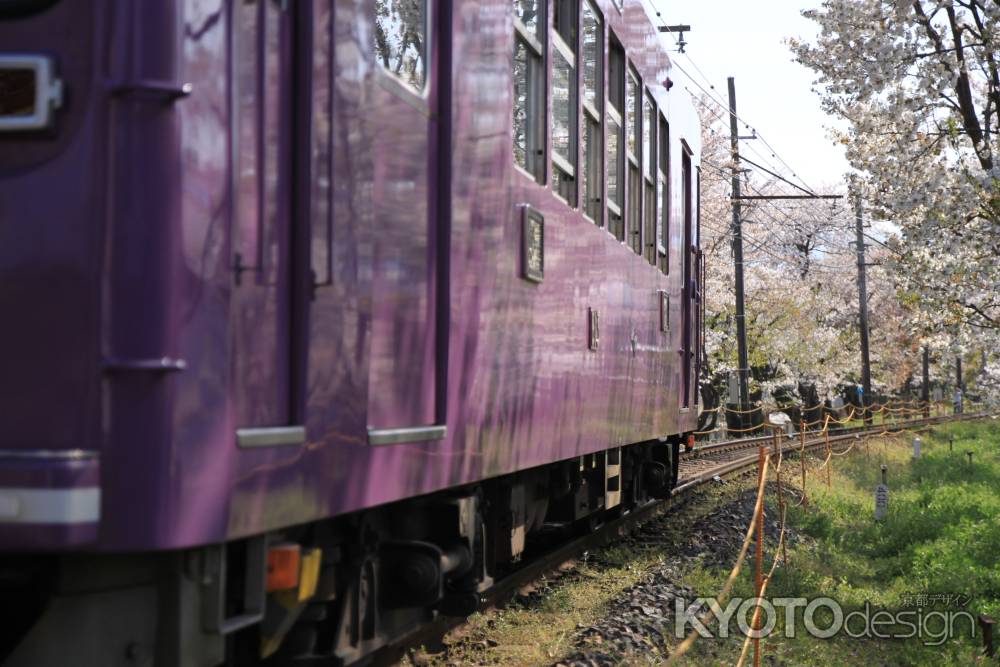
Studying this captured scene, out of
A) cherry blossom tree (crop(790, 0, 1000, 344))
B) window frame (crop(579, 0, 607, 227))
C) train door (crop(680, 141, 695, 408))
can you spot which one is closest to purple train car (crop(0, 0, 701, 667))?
window frame (crop(579, 0, 607, 227))

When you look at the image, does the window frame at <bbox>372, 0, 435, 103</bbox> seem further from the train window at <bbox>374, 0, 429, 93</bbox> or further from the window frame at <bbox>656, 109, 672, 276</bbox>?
the window frame at <bbox>656, 109, 672, 276</bbox>

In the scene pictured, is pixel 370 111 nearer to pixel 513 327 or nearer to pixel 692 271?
pixel 513 327

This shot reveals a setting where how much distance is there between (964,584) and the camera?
31.5 feet

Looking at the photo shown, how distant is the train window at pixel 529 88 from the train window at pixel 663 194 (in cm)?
369

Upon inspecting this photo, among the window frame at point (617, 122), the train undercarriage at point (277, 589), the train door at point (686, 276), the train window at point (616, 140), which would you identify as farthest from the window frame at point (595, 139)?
the train door at point (686, 276)

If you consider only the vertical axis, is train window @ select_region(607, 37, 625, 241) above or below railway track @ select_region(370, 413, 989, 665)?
above

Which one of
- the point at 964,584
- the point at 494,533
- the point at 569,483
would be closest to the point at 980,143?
the point at 964,584

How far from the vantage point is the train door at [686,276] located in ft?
35.1

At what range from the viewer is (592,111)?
6.79 metres

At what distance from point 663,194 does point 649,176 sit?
744 mm

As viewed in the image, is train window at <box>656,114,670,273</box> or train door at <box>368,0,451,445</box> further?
train window at <box>656,114,670,273</box>

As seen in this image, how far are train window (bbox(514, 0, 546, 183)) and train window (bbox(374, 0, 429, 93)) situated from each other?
111cm

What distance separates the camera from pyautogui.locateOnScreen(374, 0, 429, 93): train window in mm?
3922

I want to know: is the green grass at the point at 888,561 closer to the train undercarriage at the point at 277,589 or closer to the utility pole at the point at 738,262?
the train undercarriage at the point at 277,589
